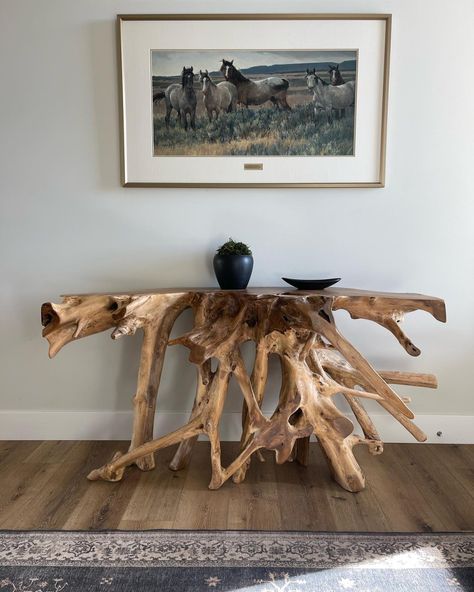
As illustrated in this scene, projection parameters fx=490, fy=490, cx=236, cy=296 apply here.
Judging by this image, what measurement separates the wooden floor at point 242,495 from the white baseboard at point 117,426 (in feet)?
0.33

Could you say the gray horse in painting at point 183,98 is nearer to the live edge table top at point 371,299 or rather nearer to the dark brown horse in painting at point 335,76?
the dark brown horse in painting at point 335,76

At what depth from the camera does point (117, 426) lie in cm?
238

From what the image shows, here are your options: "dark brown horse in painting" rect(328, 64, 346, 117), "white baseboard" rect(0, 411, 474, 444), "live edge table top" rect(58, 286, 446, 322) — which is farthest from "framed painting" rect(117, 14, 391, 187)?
"white baseboard" rect(0, 411, 474, 444)

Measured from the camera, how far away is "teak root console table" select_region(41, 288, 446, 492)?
1.83 m

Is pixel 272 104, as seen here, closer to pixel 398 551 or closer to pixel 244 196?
pixel 244 196

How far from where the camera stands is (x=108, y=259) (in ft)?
7.57

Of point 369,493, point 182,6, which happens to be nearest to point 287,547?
point 369,493

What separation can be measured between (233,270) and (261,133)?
663 millimetres

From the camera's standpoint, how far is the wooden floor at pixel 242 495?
1.69 metres

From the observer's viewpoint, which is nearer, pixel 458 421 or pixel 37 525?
pixel 37 525

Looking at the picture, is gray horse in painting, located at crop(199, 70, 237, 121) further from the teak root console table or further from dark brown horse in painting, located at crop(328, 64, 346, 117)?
the teak root console table

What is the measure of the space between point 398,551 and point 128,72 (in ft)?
7.07

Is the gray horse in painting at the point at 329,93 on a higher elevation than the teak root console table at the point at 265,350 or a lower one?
higher

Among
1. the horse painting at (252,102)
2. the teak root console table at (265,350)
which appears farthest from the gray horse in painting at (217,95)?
the teak root console table at (265,350)
